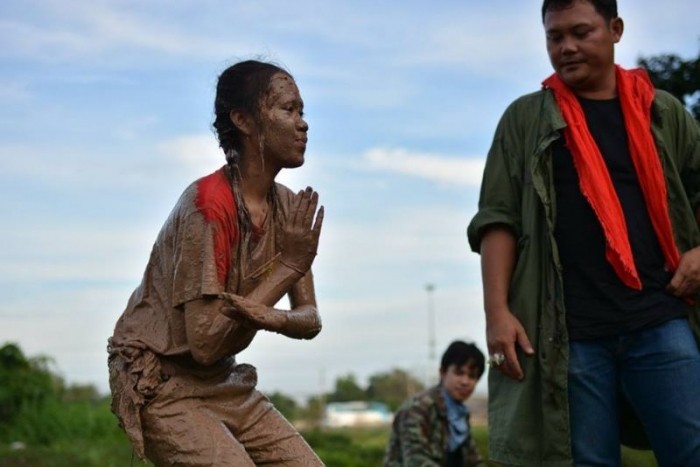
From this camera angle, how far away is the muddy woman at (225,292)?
4551 millimetres

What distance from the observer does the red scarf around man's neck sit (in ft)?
15.1

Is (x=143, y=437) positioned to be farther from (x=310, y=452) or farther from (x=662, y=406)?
(x=662, y=406)

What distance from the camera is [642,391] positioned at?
460 cm

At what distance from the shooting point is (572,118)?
484 centimetres

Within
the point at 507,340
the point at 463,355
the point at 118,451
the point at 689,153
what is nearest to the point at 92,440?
the point at 118,451

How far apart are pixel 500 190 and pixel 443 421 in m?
3.83

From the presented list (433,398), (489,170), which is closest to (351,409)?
(433,398)

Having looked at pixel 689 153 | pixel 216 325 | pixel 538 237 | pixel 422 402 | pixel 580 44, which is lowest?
pixel 422 402

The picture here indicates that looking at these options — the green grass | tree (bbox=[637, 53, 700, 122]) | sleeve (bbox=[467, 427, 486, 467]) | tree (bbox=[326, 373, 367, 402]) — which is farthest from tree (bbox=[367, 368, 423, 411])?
tree (bbox=[637, 53, 700, 122])

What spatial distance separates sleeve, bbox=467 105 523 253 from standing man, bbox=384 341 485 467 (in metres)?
3.52

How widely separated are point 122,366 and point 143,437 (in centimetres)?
26

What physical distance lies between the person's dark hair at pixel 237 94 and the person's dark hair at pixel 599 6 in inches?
39.1

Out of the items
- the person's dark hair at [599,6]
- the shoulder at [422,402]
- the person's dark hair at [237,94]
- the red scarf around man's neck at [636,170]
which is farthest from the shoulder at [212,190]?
the shoulder at [422,402]

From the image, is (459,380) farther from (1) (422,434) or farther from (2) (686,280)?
(2) (686,280)
